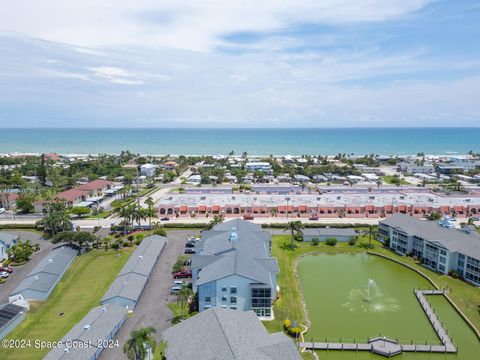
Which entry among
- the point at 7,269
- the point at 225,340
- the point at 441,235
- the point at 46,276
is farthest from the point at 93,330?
the point at 441,235

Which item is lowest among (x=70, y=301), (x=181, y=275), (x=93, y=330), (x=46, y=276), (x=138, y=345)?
(x=70, y=301)

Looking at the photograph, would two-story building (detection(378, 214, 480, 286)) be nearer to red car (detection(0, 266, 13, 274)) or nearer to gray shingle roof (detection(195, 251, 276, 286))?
gray shingle roof (detection(195, 251, 276, 286))

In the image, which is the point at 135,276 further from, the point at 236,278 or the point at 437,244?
the point at 437,244

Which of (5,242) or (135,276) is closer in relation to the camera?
(135,276)

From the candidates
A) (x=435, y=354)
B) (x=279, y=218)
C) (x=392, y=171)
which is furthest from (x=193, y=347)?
(x=392, y=171)

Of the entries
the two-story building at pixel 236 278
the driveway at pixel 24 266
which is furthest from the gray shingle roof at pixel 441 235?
the driveway at pixel 24 266

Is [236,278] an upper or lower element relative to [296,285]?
upper

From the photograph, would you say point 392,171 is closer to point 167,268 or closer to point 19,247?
point 167,268
